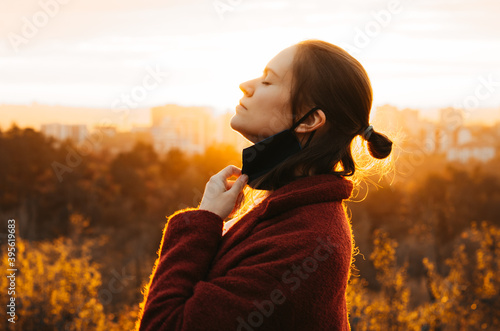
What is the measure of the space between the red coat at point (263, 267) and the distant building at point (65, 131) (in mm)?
20781

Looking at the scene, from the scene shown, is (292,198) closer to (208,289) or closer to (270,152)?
(270,152)

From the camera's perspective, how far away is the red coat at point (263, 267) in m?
1.07

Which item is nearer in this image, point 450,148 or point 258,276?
point 258,276

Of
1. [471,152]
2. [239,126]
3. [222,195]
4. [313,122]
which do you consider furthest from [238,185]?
[471,152]

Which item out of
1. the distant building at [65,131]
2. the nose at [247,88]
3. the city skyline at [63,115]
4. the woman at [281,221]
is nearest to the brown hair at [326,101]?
the woman at [281,221]

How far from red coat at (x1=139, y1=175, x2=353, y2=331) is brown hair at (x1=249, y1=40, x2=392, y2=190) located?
0.17 feet

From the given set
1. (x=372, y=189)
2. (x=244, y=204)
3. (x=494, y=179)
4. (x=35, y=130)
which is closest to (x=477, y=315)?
(x=244, y=204)

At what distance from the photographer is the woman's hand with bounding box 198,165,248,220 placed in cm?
129

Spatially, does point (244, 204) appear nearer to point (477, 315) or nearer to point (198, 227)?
point (198, 227)

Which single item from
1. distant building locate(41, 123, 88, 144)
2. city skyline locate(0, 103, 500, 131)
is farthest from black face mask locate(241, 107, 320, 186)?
distant building locate(41, 123, 88, 144)

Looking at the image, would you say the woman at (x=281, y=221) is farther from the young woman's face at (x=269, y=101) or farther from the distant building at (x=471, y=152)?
the distant building at (x=471, y=152)

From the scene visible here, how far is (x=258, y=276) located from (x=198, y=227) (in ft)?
0.72

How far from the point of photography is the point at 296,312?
3.56 feet

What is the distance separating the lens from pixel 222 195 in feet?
4.30
